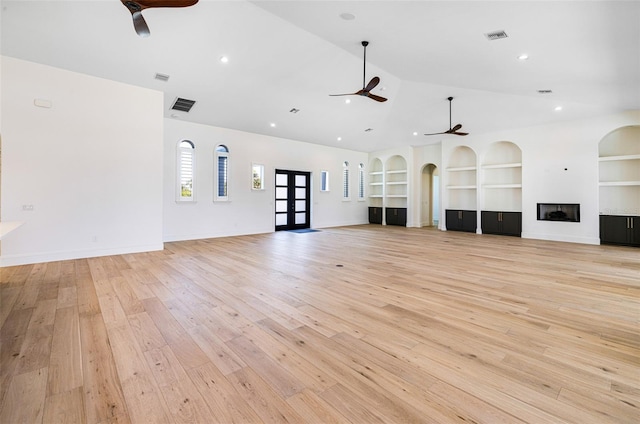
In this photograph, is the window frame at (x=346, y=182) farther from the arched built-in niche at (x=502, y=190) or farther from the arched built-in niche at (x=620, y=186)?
the arched built-in niche at (x=620, y=186)

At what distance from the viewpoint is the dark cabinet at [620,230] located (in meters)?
6.93

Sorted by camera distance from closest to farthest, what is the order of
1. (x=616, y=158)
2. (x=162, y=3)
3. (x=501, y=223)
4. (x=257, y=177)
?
(x=162, y=3) < (x=616, y=158) < (x=501, y=223) < (x=257, y=177)

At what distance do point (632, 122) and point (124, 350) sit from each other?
10895 mm

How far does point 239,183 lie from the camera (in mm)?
9078

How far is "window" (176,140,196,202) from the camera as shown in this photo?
7.85 meters

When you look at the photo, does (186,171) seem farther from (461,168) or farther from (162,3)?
(461,168)

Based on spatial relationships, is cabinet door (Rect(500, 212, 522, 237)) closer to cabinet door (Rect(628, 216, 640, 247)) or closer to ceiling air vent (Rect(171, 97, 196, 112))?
cabinet door (Rect(628, 216, 640, 247))

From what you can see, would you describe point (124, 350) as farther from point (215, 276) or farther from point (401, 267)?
point (401, 267)

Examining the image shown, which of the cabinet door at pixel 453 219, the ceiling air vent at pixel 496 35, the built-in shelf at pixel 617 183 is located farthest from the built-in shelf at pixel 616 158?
the ceiling air vent at pixel 496 35

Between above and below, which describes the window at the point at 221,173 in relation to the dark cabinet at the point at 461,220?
above

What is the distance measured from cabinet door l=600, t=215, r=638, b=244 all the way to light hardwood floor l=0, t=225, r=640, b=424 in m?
3.53

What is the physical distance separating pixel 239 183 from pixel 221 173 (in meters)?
0.64

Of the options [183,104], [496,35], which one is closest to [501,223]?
[496,35]

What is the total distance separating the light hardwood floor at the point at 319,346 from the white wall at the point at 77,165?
3.39 feet
